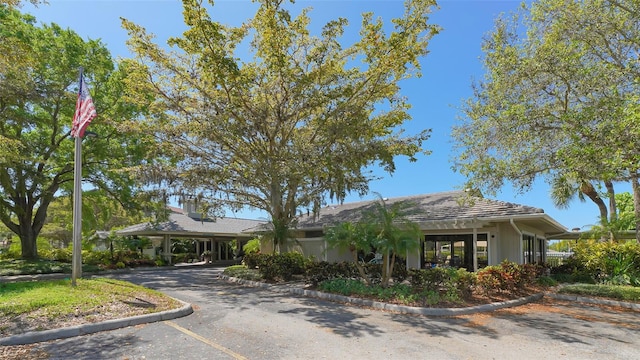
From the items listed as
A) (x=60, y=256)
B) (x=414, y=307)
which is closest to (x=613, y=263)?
(x=414, y=307)

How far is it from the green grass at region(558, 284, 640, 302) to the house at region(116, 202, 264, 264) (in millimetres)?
18030

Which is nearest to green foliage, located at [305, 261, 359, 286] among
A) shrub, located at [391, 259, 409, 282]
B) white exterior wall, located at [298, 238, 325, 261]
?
shrub, located at [391, 259, 409, 282]

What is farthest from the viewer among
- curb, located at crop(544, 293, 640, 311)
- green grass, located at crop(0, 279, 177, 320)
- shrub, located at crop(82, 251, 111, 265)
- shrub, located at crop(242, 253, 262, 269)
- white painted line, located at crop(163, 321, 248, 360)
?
shrub, located at crop(82, 251, 111, 265)

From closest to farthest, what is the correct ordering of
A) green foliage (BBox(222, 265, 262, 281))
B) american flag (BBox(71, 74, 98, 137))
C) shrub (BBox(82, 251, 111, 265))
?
american flag (BBox(71, 74, 98, 137)) → green foliage (BBox(222, 265, 262, 281)) → shrub (BBox(82, 251, 111, 265))

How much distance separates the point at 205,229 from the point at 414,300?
901 inches

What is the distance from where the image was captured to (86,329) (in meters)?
6.86

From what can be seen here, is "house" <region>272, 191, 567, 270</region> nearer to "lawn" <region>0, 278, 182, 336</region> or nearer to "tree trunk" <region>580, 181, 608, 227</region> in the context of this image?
"tree trunk" <region>580, 181, 608, 227</region>

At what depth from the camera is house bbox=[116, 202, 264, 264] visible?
27.2 meters

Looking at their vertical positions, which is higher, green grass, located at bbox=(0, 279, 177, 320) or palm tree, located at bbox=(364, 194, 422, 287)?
palm tree, located at bbox=(364, 194, 422, 287)

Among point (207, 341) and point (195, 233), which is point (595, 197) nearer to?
point (207, 341)

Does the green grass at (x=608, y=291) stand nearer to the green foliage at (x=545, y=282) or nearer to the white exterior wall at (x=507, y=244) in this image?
the green foliage at (x=545, y=282)

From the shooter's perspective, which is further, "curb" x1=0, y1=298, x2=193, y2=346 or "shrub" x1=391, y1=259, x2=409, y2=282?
"shrub" x1=391, y1=259, x2=409, y2=282

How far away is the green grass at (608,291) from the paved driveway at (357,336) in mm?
1310

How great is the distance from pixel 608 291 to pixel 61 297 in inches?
578
